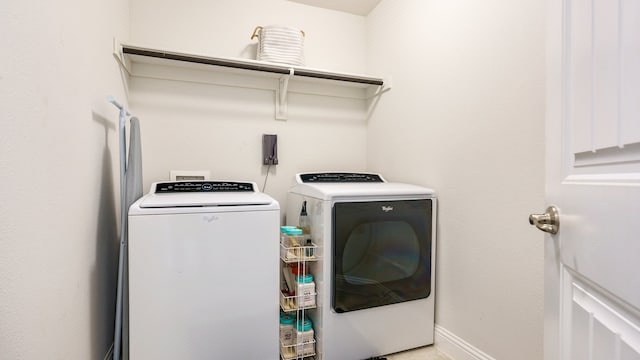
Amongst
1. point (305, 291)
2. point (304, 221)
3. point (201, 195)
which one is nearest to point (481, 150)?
point (304, 221)

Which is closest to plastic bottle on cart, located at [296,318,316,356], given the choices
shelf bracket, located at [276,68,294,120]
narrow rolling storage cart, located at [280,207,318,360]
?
narrow rolling storage cart, located at [280,207,318,360]

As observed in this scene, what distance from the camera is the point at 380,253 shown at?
64.5 inches

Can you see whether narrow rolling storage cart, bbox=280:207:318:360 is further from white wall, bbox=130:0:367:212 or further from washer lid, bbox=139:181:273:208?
white wall, bbox=130:0:367:212

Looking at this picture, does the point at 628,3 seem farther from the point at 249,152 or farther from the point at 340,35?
the point at 340,35

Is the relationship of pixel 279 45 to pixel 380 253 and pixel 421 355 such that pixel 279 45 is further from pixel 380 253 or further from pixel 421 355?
pixel 421 355

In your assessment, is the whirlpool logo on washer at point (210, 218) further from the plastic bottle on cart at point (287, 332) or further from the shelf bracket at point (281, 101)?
the shelf bracket at point (281, 101)

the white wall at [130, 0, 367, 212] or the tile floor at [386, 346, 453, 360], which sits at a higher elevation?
the white wall at [130, 0, 367, 212]

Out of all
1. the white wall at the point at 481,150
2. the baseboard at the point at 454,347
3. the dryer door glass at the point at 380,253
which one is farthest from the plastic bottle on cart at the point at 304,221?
the baseboard at the point at 454,347

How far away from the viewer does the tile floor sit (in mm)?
1678

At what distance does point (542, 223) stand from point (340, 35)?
2.22 meters

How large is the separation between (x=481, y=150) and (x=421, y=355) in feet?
3.92

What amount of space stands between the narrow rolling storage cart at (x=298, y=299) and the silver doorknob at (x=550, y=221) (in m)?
1.10

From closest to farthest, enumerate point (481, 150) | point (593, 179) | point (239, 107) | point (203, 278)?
point (593, 179), point (203, 278), point (481, 150), point (239, 107)

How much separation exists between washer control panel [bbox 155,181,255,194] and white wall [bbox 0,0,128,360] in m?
0.30
